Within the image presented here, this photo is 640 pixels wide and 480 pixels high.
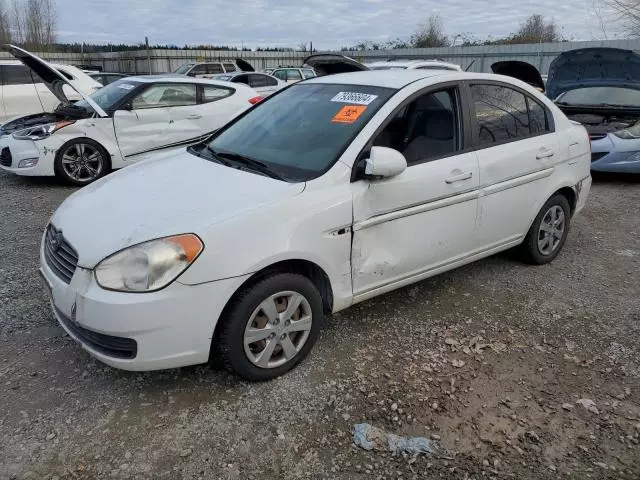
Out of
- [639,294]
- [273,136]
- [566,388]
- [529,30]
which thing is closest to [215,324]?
[273,136]

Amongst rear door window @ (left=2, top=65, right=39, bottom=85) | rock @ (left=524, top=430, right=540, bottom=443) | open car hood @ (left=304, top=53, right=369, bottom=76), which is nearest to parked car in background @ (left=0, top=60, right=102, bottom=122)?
rear door window @ (left=2, top=65, right=39, bottom=85)

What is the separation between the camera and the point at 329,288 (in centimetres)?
307

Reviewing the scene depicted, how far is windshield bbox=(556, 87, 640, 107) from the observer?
27.3 ft

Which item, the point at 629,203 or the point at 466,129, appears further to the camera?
the point at 629,203

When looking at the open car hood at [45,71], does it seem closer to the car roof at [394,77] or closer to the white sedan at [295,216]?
the white sedan at [295,216]

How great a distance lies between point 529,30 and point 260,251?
5032cm

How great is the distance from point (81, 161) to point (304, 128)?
194 inches

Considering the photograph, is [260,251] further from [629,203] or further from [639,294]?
[629,203]

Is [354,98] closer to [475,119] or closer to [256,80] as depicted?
[475,119]

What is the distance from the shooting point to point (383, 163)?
117 inches

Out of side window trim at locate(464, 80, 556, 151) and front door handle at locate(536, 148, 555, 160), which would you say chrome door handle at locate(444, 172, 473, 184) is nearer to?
side window trim at locate(464, 80, 556, 151)

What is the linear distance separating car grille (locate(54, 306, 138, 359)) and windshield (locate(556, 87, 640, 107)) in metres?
8.42

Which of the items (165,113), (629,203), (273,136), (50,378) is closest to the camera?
(50,378)

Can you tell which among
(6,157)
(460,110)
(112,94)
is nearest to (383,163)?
(460,110)
